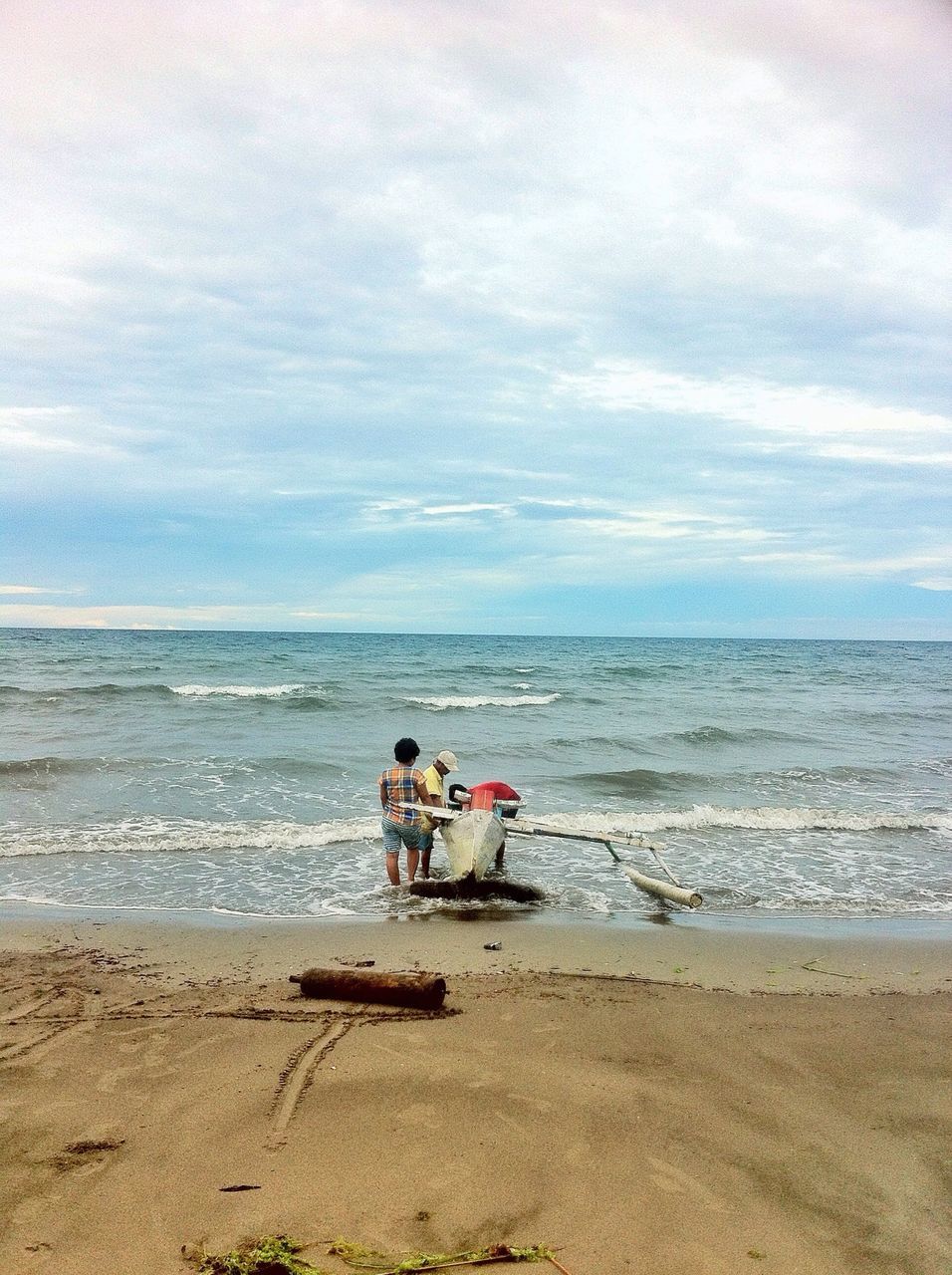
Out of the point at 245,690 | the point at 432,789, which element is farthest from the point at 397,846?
the point at 245,690

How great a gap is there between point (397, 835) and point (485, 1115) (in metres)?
5.58

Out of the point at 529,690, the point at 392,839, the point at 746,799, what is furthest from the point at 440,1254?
the point at 529,690

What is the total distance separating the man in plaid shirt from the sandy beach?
2.62m

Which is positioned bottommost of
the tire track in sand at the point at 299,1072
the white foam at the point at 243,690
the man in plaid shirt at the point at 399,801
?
the white foam at the point at 243,690

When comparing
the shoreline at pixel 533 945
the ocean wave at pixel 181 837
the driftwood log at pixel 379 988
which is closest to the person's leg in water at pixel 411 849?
the shoreline at pixel 533 945

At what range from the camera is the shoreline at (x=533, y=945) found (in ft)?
23.0

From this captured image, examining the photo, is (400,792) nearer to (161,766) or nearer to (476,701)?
(161,766)

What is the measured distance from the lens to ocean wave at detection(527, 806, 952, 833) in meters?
13.4

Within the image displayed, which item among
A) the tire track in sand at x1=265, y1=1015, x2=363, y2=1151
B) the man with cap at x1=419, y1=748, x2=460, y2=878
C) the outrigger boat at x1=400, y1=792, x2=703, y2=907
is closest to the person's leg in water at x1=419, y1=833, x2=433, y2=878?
the man with cap at x1=419, y1=748, x2=460, y2=878

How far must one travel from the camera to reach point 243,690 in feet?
111

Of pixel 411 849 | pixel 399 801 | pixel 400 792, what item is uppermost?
pixel 400 792

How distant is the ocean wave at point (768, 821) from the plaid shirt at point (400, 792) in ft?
12.9

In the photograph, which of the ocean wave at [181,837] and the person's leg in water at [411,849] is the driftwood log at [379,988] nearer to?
the person's leg in water at [411,849]

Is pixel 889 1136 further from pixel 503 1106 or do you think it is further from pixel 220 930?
pixel 220 930
